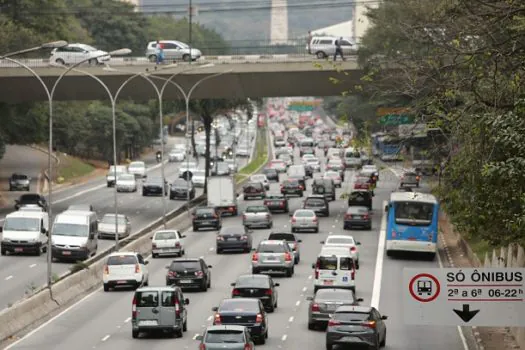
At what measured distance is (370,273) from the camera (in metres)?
57.3

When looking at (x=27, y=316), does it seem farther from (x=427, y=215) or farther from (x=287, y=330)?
(x=427, y=215)

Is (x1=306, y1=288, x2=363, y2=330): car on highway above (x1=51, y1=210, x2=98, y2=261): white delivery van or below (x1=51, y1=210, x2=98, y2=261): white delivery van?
above

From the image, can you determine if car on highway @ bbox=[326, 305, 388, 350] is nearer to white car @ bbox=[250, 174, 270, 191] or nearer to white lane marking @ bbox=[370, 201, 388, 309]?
white lane marking @ bbox=[370, 201, 388, 309]

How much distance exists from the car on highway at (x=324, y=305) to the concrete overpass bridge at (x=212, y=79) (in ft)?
125

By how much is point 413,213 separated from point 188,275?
47.5 feet

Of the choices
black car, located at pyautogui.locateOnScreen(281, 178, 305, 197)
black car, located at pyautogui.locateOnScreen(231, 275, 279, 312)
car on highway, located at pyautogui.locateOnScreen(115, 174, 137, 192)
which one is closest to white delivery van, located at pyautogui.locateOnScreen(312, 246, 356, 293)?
black car, located at pyautogui.locateOnScreen(231, 275, 279, 312)

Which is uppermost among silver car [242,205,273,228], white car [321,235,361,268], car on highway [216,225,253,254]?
white car [321,235,361,268]

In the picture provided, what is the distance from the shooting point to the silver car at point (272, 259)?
54969 millimetres

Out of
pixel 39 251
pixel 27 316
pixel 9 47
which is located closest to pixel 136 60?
pixel 9 47

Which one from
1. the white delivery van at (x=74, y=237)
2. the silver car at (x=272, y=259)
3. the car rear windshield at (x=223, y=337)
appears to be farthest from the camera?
the white delivery van at (x=74, y=237)

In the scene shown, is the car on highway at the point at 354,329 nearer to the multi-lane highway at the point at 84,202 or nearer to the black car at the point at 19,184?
the multi-lane highway at the point at 84,202

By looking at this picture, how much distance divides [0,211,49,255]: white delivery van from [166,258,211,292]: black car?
12.7 metres

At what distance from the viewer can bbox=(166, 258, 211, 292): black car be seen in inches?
1966

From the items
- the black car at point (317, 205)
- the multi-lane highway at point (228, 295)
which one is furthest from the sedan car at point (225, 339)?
the black car at point (317, 205)
